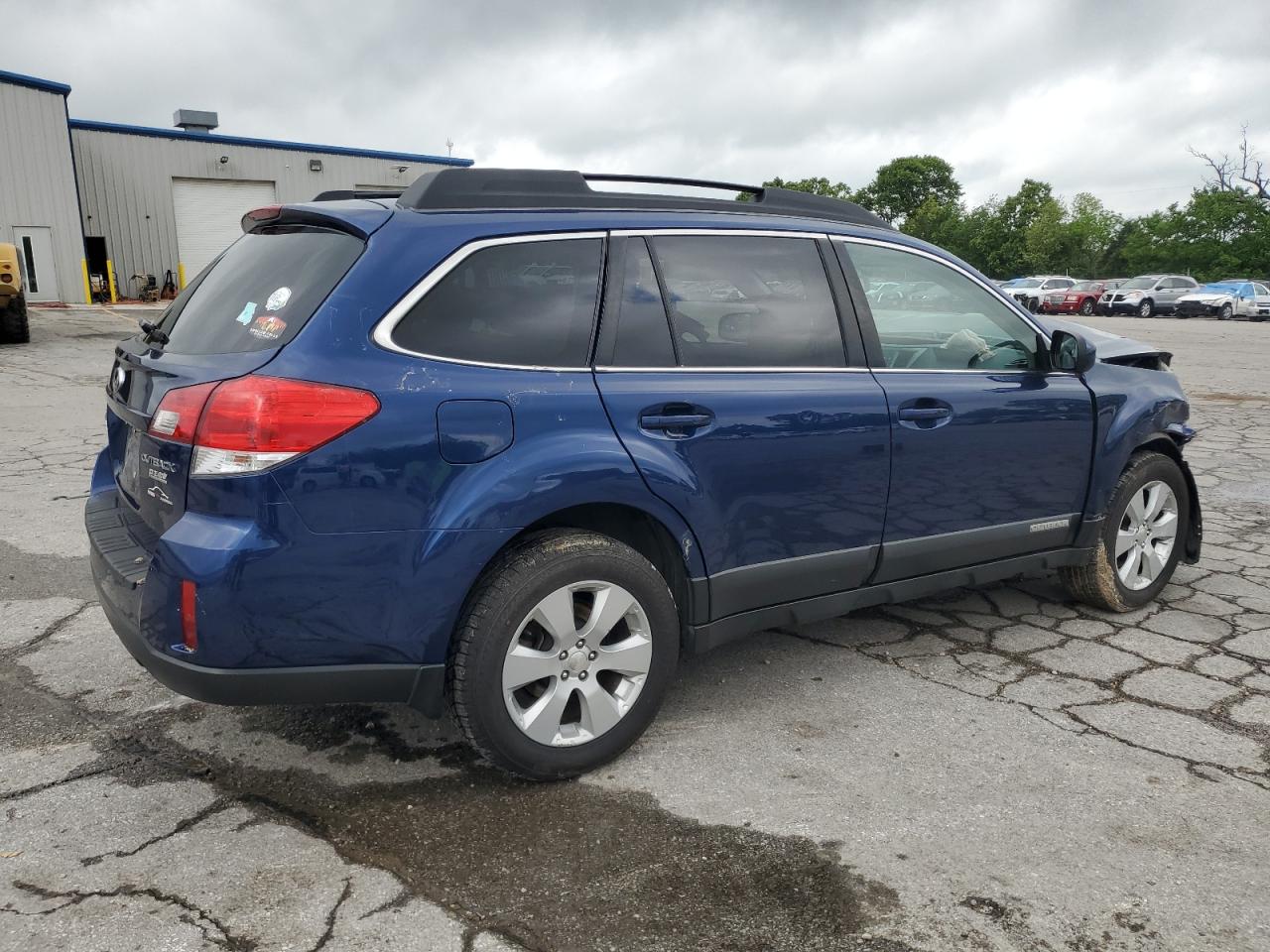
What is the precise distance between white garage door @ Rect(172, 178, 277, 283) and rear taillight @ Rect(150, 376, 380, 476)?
112ft

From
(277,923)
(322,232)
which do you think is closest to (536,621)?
(277,923)

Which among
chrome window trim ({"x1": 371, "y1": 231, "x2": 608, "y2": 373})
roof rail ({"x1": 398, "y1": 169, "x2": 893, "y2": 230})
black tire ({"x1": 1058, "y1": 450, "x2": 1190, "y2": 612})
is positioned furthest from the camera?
black tire ({"x1": 1058, "y1": 450, "x2": 1190, "y2": 612})

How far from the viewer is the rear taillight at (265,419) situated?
2443mm

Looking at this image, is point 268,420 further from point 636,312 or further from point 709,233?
point 709,233

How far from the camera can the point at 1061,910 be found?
7.61 ft

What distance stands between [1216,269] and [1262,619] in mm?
58374

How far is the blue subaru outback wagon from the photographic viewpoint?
2504 mm

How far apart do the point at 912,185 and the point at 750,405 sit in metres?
103

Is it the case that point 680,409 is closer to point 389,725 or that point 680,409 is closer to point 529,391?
point 529,391

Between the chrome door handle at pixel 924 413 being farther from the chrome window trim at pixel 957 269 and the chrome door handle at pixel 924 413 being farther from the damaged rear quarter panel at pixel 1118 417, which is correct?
the damaged rear quarter panel at pixel 1118 417

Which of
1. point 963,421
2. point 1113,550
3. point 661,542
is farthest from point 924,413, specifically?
point 1113,550

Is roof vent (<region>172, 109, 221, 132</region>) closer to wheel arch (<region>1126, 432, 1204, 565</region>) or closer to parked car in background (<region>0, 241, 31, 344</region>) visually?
parked car in background (<region>0, 241, 31, 344</region>)

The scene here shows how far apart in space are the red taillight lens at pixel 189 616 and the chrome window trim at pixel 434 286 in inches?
30.9

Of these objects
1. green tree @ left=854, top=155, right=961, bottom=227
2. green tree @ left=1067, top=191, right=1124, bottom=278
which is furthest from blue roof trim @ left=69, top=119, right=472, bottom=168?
green tree @ left=854, top=155, right=961, bottom=227
